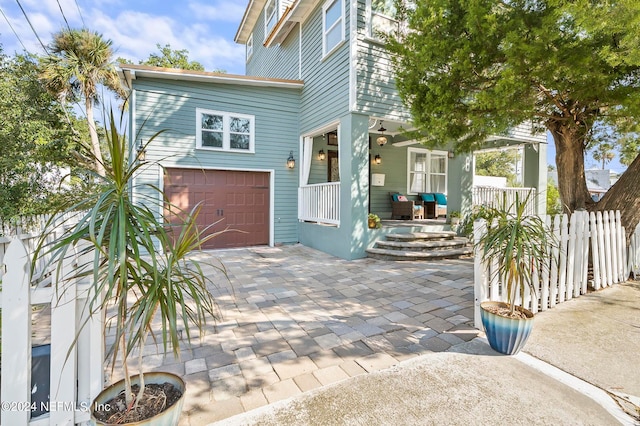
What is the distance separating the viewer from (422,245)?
267 inches

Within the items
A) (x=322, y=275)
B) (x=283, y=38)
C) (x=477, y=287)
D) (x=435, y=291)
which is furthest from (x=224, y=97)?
(x=477, y=287)

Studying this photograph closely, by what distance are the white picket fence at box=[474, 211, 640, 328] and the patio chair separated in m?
5.17

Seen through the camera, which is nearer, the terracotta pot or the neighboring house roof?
the terracotta pot

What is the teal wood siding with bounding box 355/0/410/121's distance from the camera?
263 inches

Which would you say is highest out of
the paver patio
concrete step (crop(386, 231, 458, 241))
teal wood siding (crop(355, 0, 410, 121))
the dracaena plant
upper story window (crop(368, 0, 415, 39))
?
upper story window (crop(368, 0, 415, 39))

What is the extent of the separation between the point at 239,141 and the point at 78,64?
25.2 feet

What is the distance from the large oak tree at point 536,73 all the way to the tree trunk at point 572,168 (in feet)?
0.04

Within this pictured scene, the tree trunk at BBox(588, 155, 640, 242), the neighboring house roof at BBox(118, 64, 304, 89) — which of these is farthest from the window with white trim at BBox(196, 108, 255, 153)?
the tree trunk at BBox(588, 155, 640, 242)

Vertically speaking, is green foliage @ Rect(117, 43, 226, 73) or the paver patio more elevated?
green foliage @ Rect(117, 43, 226, 73)

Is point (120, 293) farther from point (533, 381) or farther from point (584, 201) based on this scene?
point (584, 201)

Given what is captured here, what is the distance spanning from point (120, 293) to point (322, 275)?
4.15m

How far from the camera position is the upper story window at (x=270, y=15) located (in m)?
10.3

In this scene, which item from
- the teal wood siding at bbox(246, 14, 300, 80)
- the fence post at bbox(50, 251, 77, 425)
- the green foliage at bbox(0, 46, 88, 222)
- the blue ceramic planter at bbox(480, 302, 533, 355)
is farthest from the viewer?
the teal wood siding at bbox(246, 14, 300, 80)

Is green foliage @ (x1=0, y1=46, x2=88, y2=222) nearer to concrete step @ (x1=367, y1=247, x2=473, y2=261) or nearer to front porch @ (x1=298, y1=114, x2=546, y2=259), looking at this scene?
front porch @ (x1=298, y1=114, x2=546, y2=259)
